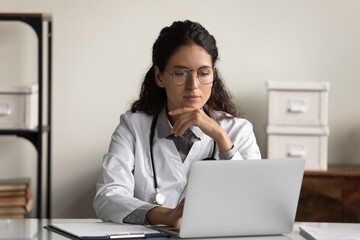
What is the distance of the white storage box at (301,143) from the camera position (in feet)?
11.0

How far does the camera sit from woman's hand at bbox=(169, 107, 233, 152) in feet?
6.87

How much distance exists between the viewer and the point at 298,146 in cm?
336

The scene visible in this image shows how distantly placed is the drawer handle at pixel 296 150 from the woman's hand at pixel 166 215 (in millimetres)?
1636

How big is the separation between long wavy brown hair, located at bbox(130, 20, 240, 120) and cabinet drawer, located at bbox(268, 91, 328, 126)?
3.14ft

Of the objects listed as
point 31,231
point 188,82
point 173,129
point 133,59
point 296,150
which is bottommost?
point 31,231

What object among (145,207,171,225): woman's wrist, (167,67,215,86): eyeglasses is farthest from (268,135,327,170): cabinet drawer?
(145,207,171,225): woman's wrist

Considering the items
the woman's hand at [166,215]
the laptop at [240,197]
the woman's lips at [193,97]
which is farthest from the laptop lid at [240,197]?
the woman's lips at [193,97]

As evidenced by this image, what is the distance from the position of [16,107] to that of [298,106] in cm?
131

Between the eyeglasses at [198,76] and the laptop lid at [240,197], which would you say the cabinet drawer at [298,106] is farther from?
the laptop lid at [240,197]

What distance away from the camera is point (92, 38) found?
11.8ft

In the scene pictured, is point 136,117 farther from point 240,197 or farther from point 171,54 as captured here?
point 240,197

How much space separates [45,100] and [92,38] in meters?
0.40

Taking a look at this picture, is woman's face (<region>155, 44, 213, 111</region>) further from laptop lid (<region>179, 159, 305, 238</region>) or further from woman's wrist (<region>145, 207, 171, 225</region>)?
laptop lid (<region>179, 159, 305, 238</region>)

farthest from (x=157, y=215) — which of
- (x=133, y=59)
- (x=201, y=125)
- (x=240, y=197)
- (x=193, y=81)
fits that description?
(x=133, y=59)
